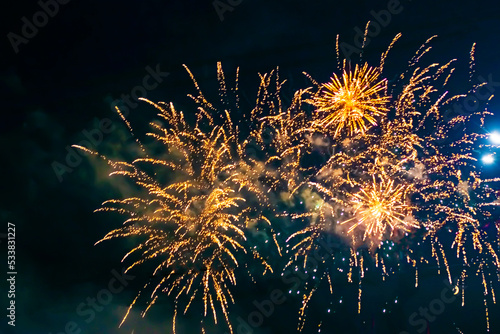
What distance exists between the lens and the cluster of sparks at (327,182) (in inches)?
283

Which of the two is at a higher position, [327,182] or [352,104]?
[352,104]

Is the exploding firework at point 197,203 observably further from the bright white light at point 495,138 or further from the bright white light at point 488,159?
the bright white light at point 495,138

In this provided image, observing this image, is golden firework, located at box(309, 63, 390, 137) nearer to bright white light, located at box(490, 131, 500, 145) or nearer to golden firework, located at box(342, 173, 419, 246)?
golden firework, located at box(342, 173, 419, 246)

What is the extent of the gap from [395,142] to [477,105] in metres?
2.73

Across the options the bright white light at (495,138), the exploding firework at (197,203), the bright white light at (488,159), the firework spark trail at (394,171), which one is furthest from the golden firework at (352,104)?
the bright white light at (495,138)

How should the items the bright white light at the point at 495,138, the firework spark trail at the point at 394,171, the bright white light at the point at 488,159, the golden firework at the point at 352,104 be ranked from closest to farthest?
1. the golden firework at the point at 352,104
2. the firework spark trail at the point at 394,171
3. the bright white light at the point at 488,159
4. the bright white light at the point at 495,138

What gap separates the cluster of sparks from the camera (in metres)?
7.18

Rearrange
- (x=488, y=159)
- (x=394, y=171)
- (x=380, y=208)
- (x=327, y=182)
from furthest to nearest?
1. (x=488, y=159)
2. (x=327, y=182)
3. (x=394, y=171)
4. (x=380, y=208)

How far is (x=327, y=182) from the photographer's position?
7.50m

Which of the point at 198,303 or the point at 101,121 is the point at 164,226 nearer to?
the point at 198,303

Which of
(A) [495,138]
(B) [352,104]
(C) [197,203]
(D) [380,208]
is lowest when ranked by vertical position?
(A) [495,138]

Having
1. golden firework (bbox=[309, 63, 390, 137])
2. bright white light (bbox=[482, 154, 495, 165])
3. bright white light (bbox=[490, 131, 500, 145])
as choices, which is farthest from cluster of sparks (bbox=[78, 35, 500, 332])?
bright white light (bbox=[490, 131, 500, 145])

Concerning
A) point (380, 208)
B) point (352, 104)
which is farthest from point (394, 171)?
point (352, 104)

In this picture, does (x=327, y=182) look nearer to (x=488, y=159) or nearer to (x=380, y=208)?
(x=380, y=208)
